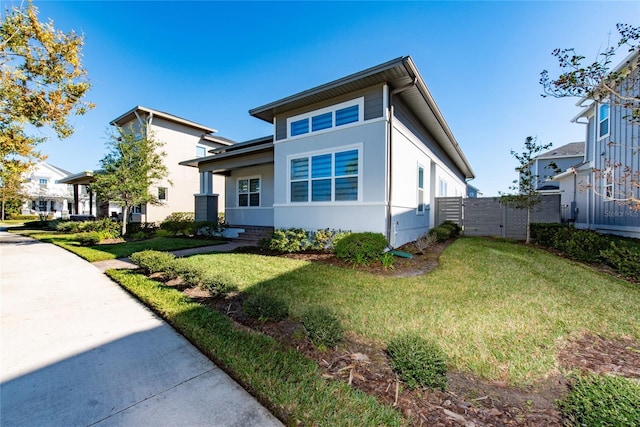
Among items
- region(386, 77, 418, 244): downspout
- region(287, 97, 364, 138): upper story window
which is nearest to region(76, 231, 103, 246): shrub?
region(287, 97, 364, 138): upper story window

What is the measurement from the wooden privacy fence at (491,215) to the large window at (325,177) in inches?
281

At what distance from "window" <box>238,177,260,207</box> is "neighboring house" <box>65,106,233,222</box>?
17.2 ft

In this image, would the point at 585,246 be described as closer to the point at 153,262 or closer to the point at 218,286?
the point at 218,286

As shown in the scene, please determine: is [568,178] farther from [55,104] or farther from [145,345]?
[55,104]

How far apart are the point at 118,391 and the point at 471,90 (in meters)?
13.7

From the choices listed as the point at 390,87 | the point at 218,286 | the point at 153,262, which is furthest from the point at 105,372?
the point at 390,87

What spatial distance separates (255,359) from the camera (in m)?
2.56

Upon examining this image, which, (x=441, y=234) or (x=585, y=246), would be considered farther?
(x=441, y=234)

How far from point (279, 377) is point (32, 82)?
478 inches

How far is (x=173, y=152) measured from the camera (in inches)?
713

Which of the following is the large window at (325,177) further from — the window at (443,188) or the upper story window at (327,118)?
the window at (443,188)

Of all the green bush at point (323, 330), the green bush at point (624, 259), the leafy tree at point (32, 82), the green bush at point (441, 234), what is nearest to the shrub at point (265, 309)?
the green bush at point (323, 330)

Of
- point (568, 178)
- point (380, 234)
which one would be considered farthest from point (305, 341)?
point (568, 178)

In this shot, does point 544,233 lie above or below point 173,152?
below
